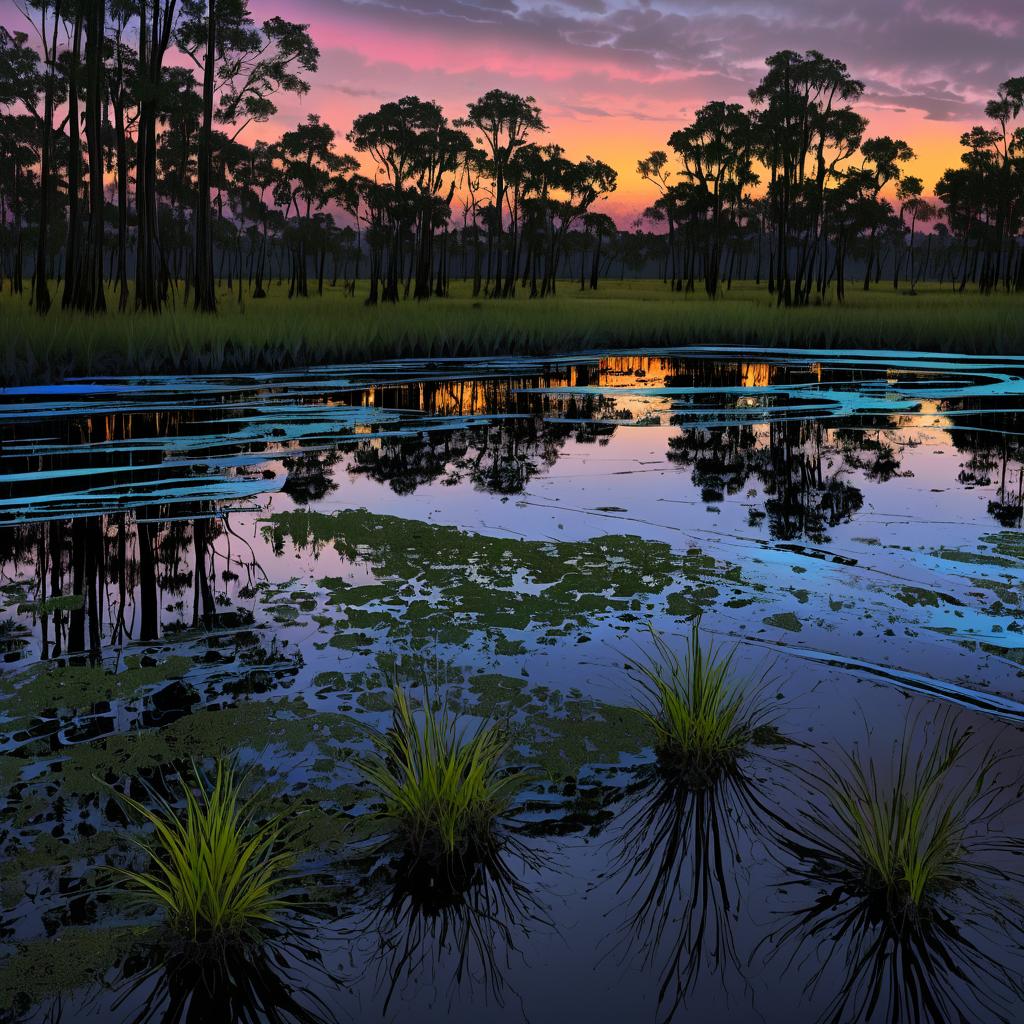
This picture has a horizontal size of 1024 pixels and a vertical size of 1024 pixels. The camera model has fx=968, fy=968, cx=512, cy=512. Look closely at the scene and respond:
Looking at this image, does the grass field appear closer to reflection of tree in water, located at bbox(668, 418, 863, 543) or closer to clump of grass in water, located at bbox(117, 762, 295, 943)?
reflection of tree in water, located at bbox(668, 418, 863, 543)

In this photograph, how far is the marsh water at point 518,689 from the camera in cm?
261

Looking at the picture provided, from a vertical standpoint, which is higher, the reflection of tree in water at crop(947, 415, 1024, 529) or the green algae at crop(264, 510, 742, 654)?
the reflection of tree in water at crop(947, 415, 1024, 529)

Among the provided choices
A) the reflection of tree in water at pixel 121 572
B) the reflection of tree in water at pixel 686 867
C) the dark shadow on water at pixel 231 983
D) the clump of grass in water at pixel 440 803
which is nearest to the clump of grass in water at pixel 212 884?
the dark shadow on water at pixel 231 983

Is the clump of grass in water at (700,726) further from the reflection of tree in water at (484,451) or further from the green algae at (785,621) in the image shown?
the reflection of tree in water at (484,451)

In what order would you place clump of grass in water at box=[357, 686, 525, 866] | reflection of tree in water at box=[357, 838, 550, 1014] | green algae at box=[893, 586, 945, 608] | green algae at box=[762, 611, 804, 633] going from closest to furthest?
reflection of tree in water at box=[357, 838, 550, 1014] < clump of grass in water at box=[357, 686, 525, 866] < green algae at box=[762, 611, 804, 633] < green algae at box=[893, 586, 945, 608]

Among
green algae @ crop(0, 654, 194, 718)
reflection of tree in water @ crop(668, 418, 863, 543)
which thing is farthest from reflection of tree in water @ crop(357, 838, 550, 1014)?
reflection of tree in water @ crop(668, 418, 863, 543)

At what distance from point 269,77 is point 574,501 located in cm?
3483

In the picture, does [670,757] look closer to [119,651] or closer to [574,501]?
[119,651]

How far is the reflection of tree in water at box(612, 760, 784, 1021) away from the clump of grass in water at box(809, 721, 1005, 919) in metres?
0.22

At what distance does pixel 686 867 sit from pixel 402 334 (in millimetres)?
21139

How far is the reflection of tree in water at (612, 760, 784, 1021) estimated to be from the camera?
268 cm

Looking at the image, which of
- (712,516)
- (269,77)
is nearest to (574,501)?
(712,516)

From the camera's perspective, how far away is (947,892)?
2.92m

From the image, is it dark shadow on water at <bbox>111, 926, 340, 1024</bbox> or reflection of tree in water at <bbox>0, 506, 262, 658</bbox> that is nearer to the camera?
dark shadow on water at <bbox>111, 926, 340, 1024</bbox>
